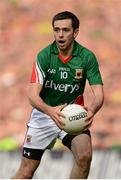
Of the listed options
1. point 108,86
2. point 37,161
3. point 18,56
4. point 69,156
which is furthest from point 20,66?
point 37,161

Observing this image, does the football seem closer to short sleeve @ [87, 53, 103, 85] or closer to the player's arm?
the player's arm

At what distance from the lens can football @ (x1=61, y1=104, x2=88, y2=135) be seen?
1059 centimetres

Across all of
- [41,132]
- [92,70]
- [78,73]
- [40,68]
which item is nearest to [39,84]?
[40,68]

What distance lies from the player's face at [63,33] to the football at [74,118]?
0.65 metres

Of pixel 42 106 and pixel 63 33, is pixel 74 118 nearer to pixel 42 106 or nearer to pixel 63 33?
pixel 42 106

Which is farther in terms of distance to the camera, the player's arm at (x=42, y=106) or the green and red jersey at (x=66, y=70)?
the green and red jersey at (x=66, y=70)

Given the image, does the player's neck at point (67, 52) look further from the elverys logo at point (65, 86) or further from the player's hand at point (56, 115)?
the player's hand at point (56, 115)

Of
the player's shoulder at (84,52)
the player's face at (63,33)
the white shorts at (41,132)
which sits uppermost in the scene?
the player's face at (63,33)

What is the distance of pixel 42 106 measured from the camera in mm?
10641

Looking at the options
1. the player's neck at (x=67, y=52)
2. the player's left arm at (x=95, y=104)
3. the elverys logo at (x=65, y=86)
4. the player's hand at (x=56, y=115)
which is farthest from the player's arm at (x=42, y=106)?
the player's neck at (x=67, y=52)

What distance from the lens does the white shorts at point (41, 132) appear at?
11.1m

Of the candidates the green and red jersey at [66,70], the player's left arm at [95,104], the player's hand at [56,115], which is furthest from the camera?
the green and red jersey at [66,70]

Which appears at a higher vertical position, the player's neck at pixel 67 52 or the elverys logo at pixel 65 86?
the player's neck at pixel 67 52

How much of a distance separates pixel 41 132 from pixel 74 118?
716mm
